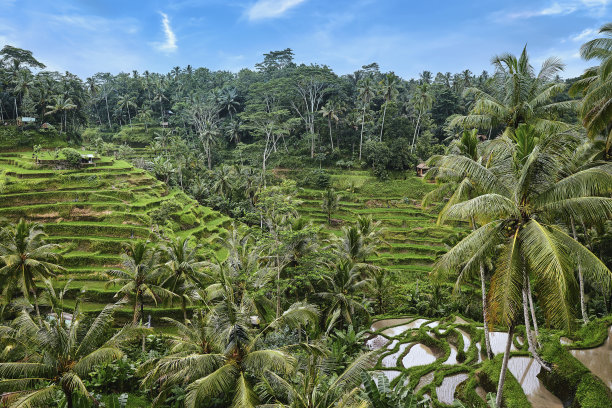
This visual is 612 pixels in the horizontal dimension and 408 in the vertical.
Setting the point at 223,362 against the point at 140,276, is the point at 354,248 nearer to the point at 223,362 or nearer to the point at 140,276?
the point at 140,276

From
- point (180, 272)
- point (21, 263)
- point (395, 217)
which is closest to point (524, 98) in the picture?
point (180, 272)

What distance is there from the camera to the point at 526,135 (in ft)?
30.8

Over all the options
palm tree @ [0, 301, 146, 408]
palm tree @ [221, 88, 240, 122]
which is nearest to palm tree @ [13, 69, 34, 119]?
palm tree @ [221, 88, 240, 122]

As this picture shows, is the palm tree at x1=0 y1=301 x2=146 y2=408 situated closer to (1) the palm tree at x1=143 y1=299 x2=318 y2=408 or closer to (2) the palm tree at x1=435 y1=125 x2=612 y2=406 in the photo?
(1) the palm tree at x1=143 y1=299 x2=318 y2=408

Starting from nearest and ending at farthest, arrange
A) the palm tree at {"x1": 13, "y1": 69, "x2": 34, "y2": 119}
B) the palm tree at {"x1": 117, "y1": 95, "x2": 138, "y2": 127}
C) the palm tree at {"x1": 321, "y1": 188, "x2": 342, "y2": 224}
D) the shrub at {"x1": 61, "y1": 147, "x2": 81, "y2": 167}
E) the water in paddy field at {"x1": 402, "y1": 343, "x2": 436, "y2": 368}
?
the water in paddy field at {"x1": 402, "y1": 343, "x2": 436, "y2": 368} → the shrub at {"x1": 61, "y1": 147, "x2": 81, "y2": 167} → the palm tree at {"x1": 321, "y1": 188, "x2": 342, "y2": 224} → the palm tree at {"x1": 13, "y1": 69, "x2": 34, "y2": 119} → the palm tree at {"x1": 117, "y1": 95, "x2": 138, "y2": 127}

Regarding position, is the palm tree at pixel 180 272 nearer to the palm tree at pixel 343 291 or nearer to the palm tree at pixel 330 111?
the palm tree at pixel 343 291

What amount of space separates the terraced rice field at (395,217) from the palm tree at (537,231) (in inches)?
793

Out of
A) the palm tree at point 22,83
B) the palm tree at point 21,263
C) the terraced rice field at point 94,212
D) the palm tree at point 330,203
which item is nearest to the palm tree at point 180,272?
the terraced rice field at point 94,212

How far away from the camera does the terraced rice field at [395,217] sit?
3200 cm

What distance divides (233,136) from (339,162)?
2030cm

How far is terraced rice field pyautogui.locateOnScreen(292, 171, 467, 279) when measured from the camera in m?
32.0

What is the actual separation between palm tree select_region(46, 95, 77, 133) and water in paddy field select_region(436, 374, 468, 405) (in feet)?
184

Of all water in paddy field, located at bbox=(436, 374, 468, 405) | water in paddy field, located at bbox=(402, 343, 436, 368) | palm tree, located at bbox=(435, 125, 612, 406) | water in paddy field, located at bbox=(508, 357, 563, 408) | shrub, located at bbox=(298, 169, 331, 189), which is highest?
palm tree, located at bbox=(435, 125, 612, 406)

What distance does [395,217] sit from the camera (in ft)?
129
